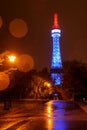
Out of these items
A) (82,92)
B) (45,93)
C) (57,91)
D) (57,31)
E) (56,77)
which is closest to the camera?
(82,92)

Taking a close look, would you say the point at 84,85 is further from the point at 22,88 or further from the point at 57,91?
the point at 57,91

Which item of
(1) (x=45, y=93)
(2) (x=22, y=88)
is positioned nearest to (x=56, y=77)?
(1) (x=45, y=93)

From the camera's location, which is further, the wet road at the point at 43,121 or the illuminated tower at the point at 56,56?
the illuminated tower at the point at 56,56

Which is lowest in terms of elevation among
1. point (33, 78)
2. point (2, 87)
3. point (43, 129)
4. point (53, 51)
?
point (43, 129)

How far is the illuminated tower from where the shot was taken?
482 feet

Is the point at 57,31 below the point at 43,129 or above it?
above

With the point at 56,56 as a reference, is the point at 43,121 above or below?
below

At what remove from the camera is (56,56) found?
16388 cm

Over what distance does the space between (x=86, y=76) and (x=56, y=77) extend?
216 ft

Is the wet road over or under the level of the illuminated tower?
under

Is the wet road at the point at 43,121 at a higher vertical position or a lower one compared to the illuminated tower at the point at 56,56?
lower

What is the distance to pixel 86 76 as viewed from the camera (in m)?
82.9

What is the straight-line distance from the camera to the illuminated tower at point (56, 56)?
14688 cm

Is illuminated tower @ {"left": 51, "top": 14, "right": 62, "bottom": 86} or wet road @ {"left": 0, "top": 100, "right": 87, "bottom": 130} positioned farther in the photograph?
illuminated tower @ {"left": 51, "top": 14, "right": 62, "bottom": 86}
